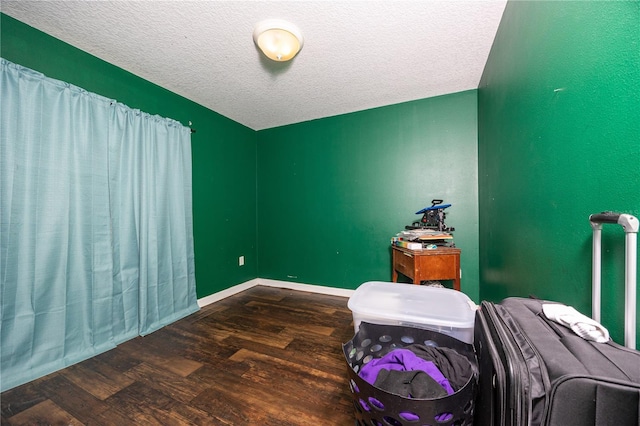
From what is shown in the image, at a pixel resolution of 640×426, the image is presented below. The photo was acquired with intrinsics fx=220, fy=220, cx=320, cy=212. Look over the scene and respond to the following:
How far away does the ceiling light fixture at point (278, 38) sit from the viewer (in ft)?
4.61

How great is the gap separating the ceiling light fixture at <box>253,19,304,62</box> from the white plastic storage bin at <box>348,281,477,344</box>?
1.68 m

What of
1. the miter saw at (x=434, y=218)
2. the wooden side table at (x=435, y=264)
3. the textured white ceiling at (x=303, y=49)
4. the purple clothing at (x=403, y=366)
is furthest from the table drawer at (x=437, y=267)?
the textured white ceiling at (x=303, y=49)

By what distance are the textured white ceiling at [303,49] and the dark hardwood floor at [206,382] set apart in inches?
86.9

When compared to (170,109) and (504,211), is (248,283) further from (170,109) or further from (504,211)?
(504,211)

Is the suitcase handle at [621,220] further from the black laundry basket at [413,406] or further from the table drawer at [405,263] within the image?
the table drawer at [405,263]

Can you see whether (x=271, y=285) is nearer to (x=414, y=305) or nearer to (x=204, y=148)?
(x=204, y=148)

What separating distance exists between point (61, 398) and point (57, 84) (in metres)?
1.92

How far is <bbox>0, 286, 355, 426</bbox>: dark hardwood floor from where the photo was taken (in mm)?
1090

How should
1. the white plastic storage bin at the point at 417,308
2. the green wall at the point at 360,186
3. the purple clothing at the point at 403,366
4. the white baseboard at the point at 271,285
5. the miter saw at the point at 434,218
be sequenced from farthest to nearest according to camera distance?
the white baseboard at the point at 271,285, the green wall at the point at 360,186, the miter saw at the point at 434,218, the white plastic storage bin at the point at 417,308, the purple clothing at the point at 403,366

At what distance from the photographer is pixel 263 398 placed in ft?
3.90

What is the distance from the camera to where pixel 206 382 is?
1.31 meters

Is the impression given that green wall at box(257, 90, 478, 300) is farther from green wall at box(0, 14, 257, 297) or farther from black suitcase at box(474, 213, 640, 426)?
black suitcase at box(474, 213, 640, 426)

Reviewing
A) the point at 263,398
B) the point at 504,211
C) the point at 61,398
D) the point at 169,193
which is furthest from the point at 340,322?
the point at 169,193

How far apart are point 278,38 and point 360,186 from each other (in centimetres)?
165
